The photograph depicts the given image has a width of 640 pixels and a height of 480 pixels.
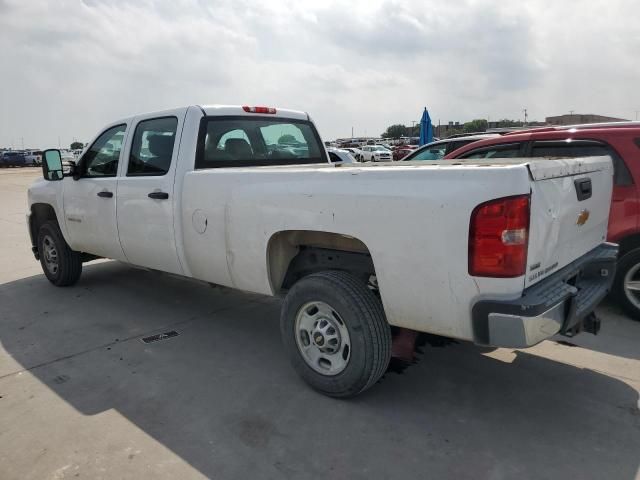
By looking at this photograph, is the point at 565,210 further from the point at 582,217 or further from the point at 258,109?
the point at 258,109

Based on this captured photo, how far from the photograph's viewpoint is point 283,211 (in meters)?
3.19

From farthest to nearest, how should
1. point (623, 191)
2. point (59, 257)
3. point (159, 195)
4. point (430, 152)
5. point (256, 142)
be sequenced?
point (430, 152)
point (59, 257)
point (256, 142)
point (623, 191)
point (159, 195)

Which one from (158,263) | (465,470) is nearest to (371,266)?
(465,470)

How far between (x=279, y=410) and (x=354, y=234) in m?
1.21

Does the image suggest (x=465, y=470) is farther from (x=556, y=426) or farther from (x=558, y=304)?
(x=558, y=304)

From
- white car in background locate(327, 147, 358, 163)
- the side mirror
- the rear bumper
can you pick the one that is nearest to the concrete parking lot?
the rear bumper

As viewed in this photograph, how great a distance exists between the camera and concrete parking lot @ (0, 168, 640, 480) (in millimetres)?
2604

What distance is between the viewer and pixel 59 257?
5883mm

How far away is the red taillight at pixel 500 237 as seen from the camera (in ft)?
7.76

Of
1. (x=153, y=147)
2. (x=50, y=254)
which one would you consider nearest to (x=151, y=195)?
(x=153, y=147)

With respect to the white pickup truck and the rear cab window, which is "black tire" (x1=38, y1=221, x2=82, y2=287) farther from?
the rear cab window

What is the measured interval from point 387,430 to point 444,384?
0.73 metres

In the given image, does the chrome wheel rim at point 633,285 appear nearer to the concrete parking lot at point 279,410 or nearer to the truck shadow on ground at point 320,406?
the concrete parking lot at point 279,410

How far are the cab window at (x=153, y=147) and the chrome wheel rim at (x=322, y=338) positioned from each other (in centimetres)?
184
